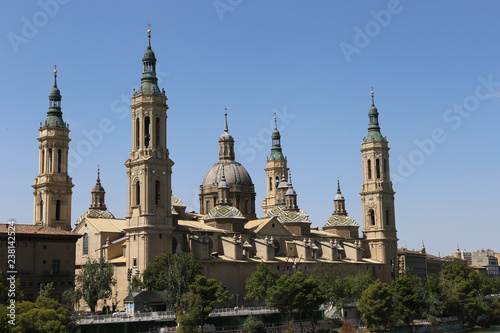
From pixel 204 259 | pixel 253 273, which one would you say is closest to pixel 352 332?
pixel 253 273

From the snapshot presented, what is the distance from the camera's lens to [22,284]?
7181cm

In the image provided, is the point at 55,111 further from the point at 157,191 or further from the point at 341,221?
the point at 341,221

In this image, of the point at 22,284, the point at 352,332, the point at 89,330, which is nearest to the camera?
the point at 89,330

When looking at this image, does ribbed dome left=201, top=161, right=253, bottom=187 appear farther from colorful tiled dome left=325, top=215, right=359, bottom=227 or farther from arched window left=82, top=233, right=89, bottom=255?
arched window left=82, top=233, right=89, bottom=255

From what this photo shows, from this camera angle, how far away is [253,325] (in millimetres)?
71312

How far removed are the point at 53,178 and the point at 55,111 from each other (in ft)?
31.5

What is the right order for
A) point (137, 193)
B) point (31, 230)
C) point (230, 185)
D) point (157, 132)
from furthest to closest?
point (230, 185) → point (157, 132) → point (137, 193) → point (31, 230)

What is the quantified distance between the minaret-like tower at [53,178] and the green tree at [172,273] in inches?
941

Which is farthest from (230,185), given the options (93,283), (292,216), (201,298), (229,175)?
(201,298)

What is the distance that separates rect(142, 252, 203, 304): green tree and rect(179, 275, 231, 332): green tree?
1.60 metres

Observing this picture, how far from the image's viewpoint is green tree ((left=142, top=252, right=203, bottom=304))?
7194 cm

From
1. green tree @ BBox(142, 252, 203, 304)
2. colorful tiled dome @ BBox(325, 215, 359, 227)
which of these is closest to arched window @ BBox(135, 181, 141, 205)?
green tree @ BBox(142, 252, 203, 304)

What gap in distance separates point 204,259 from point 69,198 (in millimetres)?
24500

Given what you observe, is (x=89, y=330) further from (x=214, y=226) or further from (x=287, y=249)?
(x=287, y=249)
